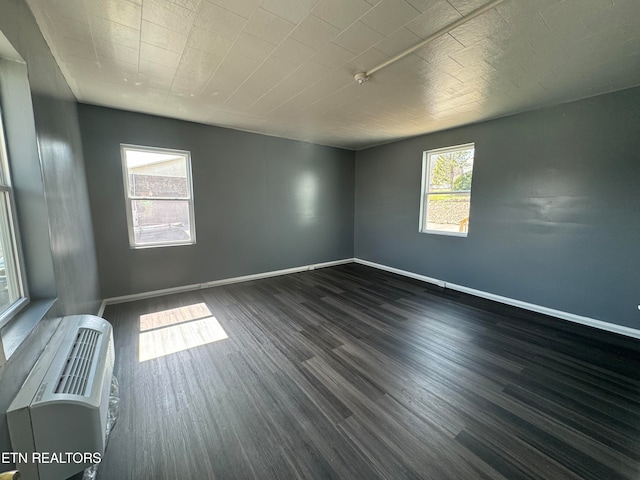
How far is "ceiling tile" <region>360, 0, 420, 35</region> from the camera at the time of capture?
1.55m

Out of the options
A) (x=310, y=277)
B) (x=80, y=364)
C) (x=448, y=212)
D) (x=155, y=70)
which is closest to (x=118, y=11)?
(x=155, y=70)

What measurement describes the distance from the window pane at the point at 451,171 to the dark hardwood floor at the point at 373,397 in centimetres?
211

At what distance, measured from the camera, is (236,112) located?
341 centimetres

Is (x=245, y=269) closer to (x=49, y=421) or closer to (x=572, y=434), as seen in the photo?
(x=49, y=421)

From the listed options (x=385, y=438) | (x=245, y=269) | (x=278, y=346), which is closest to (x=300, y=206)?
(x=245, y=269)

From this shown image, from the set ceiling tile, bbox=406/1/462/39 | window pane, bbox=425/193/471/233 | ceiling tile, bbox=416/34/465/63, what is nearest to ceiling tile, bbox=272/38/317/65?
ceiling tile, bbox=406/1/462/39

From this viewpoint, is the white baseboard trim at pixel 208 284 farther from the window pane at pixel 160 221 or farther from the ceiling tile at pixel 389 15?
the ceiling tile at pixel 389 15

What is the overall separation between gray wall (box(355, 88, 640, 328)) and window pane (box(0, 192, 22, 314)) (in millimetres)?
4902

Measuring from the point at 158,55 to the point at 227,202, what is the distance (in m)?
2.41

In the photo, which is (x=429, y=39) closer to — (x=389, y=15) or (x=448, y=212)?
(x=389, y=15)

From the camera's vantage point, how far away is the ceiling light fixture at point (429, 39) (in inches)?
60.9

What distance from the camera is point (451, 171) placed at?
4.23 metres

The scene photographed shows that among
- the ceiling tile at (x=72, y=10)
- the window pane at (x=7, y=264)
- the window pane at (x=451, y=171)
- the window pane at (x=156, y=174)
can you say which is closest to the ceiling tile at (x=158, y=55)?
the ceiling tile at (x=72, y=10)

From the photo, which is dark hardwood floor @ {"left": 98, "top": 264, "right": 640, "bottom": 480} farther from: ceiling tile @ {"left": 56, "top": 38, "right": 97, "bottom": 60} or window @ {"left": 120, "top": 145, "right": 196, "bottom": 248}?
ceiling tile @ {"left": 56, "top": 38, "right": 97, "bottom": 60}
